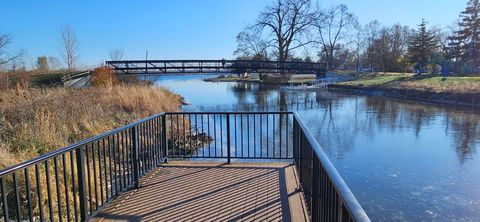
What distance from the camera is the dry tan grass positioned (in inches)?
244

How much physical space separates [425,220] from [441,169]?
3.35 meters

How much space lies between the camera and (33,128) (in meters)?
6.96

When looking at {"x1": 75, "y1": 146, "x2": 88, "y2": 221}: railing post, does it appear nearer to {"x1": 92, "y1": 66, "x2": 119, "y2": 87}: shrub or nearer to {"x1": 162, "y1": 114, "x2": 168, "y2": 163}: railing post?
{"x1": 162, "y1": 114, "x2": 168, "y2": 163}: railing post

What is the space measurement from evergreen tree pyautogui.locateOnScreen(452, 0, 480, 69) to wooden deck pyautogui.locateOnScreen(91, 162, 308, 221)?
46091mm

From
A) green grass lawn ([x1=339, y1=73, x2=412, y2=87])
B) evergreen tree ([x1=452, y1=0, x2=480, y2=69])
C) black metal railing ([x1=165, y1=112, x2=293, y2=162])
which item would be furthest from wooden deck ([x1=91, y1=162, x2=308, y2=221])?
evergreen tree ([x1=452, y1=0, x2=480, y2=69])

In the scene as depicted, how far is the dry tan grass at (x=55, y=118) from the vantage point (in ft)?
20.3

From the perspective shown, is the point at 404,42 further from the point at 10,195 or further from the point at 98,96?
the point at 10,195

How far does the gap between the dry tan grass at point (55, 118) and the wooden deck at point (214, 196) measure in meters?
1.91

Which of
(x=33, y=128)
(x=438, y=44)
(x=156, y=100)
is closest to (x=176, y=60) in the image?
(x=156, y=100)

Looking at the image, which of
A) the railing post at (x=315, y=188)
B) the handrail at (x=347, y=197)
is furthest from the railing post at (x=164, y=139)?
the handrail at (x=347, y=197)

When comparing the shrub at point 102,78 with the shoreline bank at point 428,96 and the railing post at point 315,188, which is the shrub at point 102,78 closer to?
the railing post at point 315,188

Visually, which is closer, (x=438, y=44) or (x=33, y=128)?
(x=33, y=128)

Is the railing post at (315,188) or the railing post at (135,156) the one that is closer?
the railing post at (315,188)

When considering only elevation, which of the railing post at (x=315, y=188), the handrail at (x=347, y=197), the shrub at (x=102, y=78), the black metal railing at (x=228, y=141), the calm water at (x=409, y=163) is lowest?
the calm water at (x=409, y=163)
